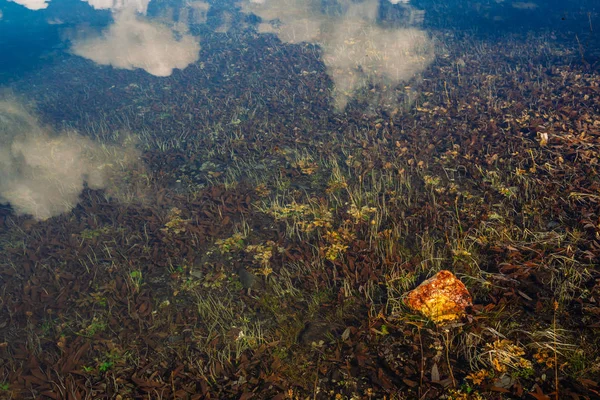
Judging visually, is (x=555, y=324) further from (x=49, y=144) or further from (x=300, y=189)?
(x=49, y=144)

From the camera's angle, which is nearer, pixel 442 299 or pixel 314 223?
pixel 442 299

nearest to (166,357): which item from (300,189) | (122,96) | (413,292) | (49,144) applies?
(413,292)

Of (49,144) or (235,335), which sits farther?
(49,144)

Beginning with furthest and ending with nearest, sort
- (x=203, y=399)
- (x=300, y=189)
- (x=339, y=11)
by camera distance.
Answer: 1. (x=339, y=11)
2. (x=300, y=189)
3. (x=203, y=399)

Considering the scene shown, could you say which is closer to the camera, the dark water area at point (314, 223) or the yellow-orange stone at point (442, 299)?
the dark water area at point (314, 223)
